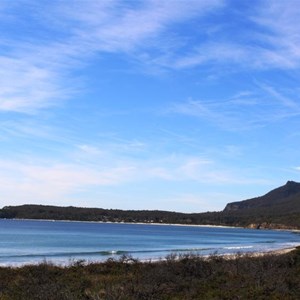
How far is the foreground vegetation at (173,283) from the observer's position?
1599 cm

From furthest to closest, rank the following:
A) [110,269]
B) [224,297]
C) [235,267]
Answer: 1. [110,269]
2. [235,267]
3. [224,297]

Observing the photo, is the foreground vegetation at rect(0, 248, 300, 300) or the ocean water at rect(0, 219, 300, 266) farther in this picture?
the ocean water at rect(0, 219, 300, 266)

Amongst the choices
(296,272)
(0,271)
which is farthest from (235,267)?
(0,271)

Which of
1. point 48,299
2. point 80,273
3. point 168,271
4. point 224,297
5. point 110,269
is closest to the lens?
point 48,299

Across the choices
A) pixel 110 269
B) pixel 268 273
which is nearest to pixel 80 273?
pixel 110 269

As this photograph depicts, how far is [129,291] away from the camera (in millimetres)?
16156

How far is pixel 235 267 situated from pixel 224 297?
339 inches

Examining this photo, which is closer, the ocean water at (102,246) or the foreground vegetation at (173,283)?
the foreground vegetation at (173,283)

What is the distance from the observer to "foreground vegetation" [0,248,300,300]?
1599 cm

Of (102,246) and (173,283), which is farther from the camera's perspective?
→ (102,246)

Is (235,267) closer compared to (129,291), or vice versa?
(129,291)

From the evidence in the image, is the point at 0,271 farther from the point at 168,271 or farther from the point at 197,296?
the point at 197,296

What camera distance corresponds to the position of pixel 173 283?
762 inches

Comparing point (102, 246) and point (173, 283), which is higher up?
point (173, 283)
